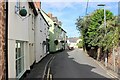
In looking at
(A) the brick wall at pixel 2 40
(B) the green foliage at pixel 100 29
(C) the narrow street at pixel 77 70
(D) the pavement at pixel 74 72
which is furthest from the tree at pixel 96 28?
(A) the brick wall at pixel 2 40

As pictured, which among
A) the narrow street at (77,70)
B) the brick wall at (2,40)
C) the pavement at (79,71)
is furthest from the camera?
the narrow street at (77,70)

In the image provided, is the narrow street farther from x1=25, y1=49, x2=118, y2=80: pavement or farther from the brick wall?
the brick wall

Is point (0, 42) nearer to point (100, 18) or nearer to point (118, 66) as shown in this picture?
point (118, 66)

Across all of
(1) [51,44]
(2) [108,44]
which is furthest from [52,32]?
(2) [108,44]

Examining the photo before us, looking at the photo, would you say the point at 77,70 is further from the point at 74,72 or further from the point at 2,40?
the point at 2,40

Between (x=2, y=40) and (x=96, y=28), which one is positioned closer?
(x=2, y=40)

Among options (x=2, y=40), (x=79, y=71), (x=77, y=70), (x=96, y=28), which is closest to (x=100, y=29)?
(x=96, y=28)

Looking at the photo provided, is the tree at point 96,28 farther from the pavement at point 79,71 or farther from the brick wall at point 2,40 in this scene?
the brick wall at point 2,40

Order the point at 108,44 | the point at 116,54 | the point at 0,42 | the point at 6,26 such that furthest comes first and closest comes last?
the point at 108,44 < the point at 116,54 < the point at 6,26 < the point at 0,42

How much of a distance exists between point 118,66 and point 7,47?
1032cm

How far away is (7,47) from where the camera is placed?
9.45 m

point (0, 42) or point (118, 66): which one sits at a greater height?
point (0, 42)

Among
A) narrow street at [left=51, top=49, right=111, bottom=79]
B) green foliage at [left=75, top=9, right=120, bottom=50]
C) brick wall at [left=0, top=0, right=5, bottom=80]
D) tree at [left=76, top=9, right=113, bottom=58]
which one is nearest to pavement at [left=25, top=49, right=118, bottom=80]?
narrow street at [left=51, top=49, right=111, bottom=79]

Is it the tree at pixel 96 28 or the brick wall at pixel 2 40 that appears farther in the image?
the tree at pixel 96 28
